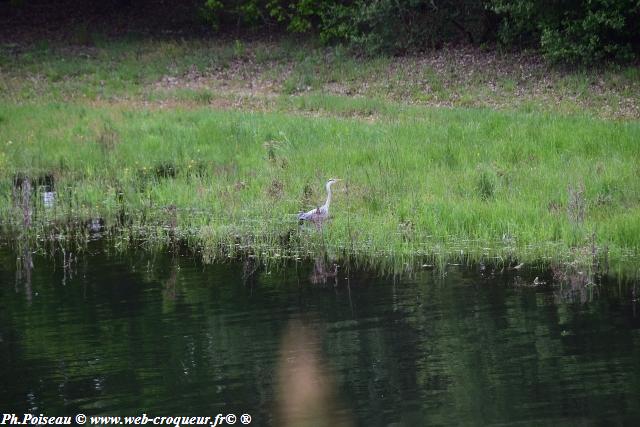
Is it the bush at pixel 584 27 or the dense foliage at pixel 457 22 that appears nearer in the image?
the bush at pixel 584 27

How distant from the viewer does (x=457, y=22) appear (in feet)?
106

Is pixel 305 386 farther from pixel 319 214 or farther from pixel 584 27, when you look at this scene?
pixel 584 27

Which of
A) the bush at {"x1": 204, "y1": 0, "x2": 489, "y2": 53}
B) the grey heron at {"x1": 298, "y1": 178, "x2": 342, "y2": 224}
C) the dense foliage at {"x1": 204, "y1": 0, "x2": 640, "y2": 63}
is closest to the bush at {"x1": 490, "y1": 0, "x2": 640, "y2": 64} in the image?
the dense foliage at {"x1": 204, "y1": 0, "x2": 640, "y2": 63}

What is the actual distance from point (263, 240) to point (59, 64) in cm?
2121

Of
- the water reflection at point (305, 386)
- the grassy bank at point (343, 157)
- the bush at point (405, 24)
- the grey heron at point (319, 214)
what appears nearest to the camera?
the water reflection at point (305, 386)

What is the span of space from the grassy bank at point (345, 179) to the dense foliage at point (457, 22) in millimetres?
6271

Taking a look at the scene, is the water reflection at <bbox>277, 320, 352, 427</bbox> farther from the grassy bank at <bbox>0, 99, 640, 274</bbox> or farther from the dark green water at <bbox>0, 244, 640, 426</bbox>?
the grassy bank at <bbox>0, 99, 640, 274</bbox>

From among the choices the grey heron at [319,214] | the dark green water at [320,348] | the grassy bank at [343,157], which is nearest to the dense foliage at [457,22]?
the grassy bank at [343,157]

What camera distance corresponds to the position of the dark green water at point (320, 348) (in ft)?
26.2

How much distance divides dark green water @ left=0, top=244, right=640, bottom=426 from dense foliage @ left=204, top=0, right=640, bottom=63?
669 inches

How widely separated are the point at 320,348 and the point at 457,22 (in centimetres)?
2487

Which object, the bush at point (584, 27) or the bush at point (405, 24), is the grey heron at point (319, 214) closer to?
the bush at point (584, 27)

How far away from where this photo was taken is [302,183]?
55.6 feet

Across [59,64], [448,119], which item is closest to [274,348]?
[448,119]
